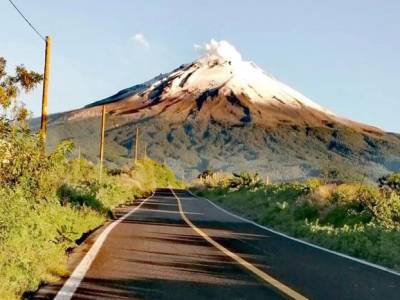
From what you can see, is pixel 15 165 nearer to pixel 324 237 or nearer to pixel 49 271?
pixel 49 271

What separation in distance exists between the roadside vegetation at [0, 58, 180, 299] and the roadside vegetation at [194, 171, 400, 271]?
227 inches

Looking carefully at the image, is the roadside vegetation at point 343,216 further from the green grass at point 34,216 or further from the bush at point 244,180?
the bush at point 244,180

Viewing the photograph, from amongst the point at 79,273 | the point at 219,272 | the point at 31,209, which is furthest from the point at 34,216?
the point at 219,272

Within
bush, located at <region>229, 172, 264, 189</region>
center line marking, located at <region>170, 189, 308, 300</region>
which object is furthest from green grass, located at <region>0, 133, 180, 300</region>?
bush, located at <region>229, 172, 264, 189</region>

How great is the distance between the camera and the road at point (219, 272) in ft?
27.3

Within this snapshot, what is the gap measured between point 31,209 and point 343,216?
35.4ft

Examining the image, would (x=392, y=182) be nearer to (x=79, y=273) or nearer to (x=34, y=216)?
(x=34, y=216)

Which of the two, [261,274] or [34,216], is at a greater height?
[34,216]

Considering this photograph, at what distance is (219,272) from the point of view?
1005 centimetres

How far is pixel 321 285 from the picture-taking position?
9242 millimetres

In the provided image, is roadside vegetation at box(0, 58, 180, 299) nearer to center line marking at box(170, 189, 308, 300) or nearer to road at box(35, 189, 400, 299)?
road at box(35, 189, 400, 299)

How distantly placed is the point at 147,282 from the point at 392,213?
10.4 meters

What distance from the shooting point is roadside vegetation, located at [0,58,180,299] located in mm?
8469

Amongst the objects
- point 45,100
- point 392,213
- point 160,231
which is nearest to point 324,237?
point 392,213
